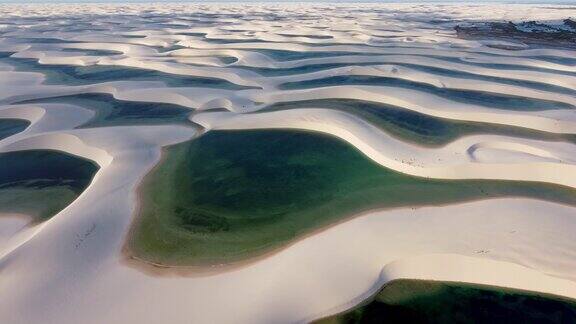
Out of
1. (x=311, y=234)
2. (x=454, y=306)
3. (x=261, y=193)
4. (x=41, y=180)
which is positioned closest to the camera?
(x=454, y=306)

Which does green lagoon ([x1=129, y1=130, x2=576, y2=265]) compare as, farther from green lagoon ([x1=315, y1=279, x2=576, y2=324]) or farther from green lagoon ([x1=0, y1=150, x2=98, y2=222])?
green lagoon ([x1=315, y1=279, x2=576, y2=324])

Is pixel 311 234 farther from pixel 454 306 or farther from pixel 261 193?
pixel 454 306

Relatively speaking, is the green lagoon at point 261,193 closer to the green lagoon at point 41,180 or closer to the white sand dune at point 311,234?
the white sand dune at point 311,234

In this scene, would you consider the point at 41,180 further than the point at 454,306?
Yes

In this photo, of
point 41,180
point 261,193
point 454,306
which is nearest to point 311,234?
point 261,193

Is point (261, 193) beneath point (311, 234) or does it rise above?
beneath

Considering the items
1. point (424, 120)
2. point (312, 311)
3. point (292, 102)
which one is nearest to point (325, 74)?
point (292, 102)

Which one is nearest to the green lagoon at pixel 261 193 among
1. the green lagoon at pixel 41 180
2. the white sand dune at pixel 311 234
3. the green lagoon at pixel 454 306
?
the white sand dune at pixel 311 234

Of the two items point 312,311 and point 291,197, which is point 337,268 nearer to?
point 312,311

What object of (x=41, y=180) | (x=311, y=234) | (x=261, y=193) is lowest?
(x=41, y=180)
